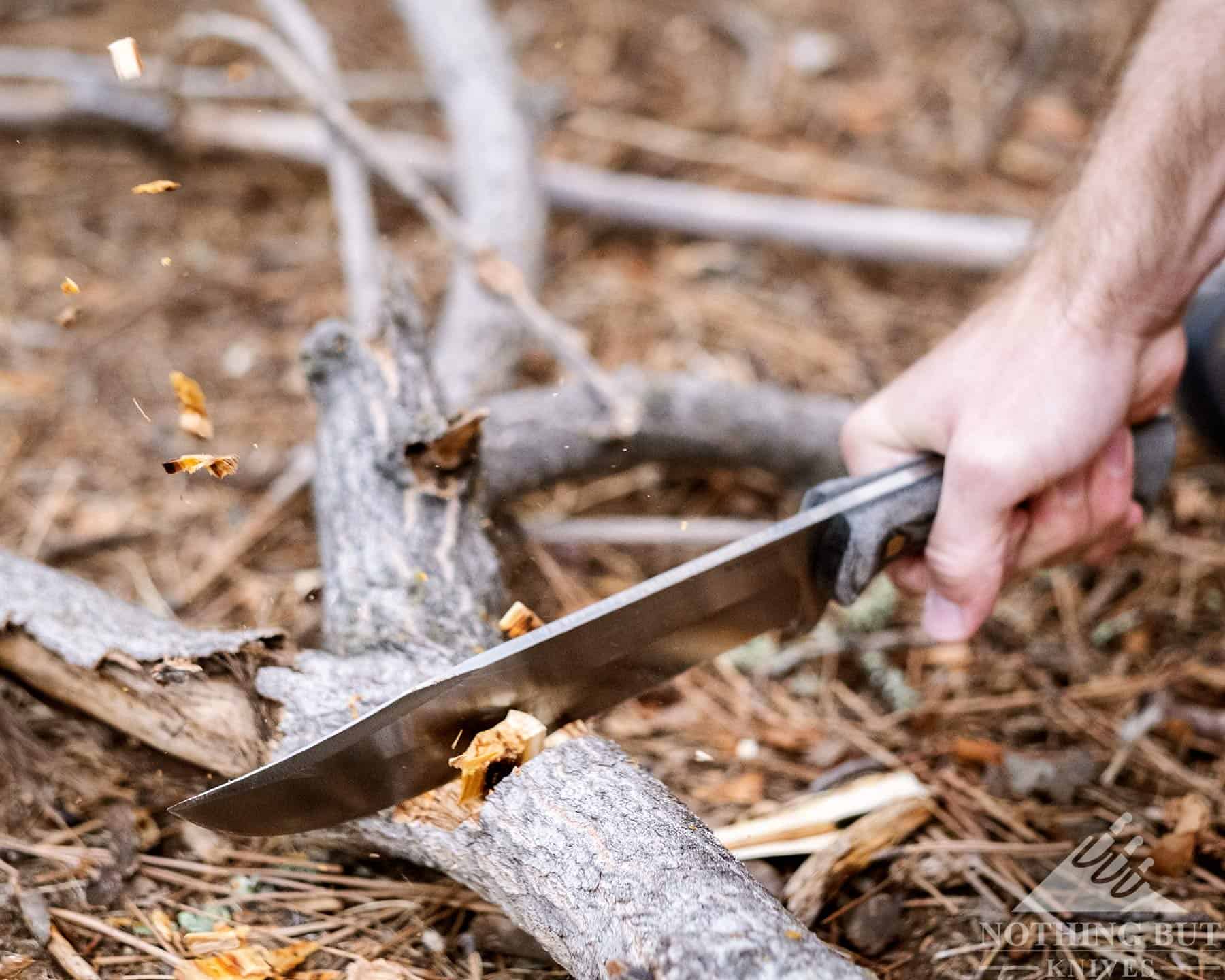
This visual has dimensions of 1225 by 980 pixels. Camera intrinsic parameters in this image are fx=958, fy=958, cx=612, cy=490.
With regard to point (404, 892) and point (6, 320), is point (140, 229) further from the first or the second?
point (404, 892)

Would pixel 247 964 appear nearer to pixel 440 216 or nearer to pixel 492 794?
pixel 492 794

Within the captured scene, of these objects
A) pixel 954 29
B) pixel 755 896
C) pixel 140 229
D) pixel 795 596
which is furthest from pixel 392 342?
pixel 954 29

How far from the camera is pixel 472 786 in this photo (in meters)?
1.56

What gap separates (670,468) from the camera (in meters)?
2.96

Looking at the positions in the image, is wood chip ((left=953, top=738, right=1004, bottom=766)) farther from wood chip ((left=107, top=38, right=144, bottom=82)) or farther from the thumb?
wood chip ((left=107, top=38, right=144, bottom=82))

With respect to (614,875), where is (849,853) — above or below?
below

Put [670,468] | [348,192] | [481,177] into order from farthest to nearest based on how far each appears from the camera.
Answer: [481,177] → [348,192] → [670,468]

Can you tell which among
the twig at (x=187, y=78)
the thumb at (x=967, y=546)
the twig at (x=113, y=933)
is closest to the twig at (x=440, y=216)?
the twig at (x=187, y=78)

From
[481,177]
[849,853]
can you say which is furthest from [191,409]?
[481,177]

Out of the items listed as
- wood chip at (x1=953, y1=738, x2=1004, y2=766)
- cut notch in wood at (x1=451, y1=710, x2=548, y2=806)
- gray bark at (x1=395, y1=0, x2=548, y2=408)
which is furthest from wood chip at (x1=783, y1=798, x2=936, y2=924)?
gray bark at (x1=395, y1=0, x2=548, y2=408)

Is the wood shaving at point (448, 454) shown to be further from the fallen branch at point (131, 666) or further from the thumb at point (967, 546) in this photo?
the thumb at point (967, 546)
